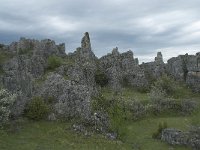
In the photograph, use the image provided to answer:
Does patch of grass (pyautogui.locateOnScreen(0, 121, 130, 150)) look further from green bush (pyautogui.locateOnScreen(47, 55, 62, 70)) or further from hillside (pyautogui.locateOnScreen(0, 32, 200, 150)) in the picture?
green bush (pyautogui.locateOnScreen(47, 55, 62, 70))

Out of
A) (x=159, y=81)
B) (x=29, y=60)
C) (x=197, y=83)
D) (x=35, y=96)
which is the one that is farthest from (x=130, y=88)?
(x=35, y=96)

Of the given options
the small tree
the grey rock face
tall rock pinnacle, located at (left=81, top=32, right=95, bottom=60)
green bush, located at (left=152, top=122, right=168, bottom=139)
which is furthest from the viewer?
tall rock pinnacle, located at (left=81, top=32, right=95, bottom=60)

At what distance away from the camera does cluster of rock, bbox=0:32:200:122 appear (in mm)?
58188

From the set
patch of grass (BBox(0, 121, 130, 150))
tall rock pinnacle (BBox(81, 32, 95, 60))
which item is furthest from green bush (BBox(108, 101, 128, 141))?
tall rock pinnacle (BBox(81, 32, 95, 60))

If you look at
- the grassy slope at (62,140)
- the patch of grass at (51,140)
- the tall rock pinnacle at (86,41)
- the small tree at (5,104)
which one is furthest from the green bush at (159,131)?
the tall rock pinnacle at (86,41)

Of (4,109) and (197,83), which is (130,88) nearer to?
(197,83)

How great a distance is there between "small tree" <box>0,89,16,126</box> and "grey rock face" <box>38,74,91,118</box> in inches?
258

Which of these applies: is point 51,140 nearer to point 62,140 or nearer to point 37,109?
point 62,140

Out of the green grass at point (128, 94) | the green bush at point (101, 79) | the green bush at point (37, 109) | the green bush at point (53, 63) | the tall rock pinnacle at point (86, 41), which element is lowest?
the green bush at point (37, 109)

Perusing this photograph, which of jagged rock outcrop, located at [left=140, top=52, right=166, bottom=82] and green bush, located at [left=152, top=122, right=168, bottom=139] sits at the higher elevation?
jagged rock outcrop, located at [left=140, top=52, right=166, bottom=82]

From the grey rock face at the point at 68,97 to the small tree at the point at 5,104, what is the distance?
21.5 ft

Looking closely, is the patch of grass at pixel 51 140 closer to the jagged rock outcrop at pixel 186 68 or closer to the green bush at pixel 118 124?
the green bush at pixel 118 124

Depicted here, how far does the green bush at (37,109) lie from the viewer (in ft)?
184

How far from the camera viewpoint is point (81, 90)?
2318 inches
